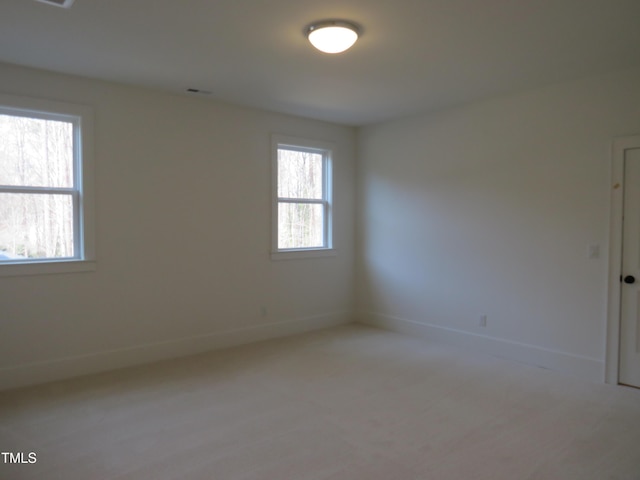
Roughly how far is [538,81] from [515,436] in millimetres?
3033

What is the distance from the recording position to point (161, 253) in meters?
4.37

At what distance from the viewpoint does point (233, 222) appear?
486 cm

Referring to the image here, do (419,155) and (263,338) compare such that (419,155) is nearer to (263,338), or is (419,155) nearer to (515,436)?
(263,338)

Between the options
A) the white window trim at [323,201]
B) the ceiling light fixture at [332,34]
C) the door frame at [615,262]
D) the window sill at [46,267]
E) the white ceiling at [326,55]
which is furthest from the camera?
the white window trim at [323,201]

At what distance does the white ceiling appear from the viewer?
2.61 metres

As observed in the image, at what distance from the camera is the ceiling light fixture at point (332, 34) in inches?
109

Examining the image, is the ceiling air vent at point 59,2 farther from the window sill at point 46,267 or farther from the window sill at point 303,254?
the window sill at point 303,254

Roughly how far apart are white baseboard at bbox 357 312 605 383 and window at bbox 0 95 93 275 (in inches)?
140

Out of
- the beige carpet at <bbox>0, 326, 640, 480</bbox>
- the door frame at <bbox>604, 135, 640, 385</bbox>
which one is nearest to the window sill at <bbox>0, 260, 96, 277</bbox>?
the beige carpet at <bbox>0, 326, 640, 480</bbox>

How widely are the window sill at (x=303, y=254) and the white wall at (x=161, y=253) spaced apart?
0.09m

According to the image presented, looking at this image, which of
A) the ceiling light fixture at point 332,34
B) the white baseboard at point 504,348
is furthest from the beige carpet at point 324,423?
the ceiling light fixture at point 332,34

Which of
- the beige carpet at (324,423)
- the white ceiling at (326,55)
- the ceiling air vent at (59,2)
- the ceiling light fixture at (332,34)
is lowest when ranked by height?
the beige carpet at (324,423)

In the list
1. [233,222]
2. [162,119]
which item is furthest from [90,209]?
[233,222]

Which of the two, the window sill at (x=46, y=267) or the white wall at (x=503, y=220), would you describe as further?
the white wall at (x=503, y=220)
